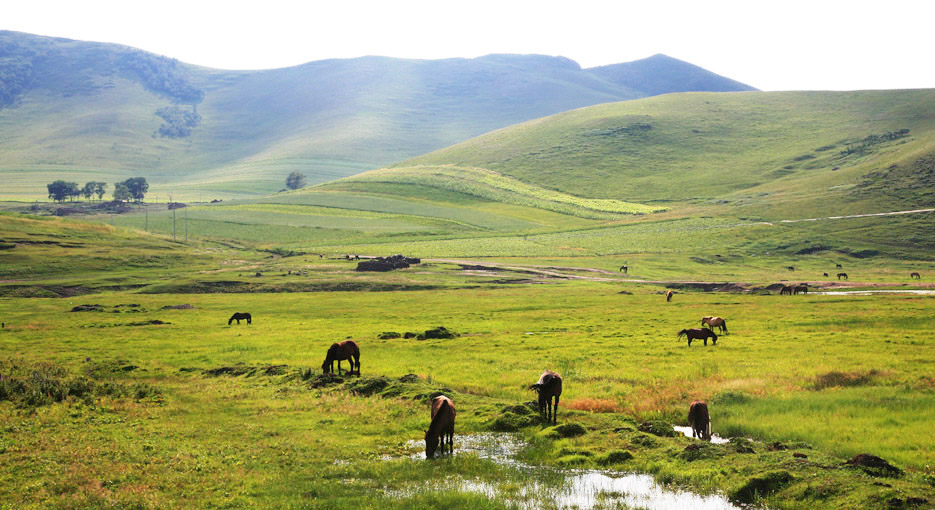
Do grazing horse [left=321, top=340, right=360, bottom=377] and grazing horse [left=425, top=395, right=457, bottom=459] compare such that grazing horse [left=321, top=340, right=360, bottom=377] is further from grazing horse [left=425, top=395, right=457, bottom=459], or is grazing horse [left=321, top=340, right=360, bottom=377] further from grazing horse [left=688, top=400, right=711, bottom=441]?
grazing horse [left=688, top=400, right=711, bottom=441]

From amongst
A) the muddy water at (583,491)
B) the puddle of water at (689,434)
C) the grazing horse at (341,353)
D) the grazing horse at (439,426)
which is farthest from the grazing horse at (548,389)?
the grazing horse at (341,353)

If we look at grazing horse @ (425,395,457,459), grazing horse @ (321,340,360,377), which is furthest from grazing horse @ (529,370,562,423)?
grazing horse @ (321,340,360,377)

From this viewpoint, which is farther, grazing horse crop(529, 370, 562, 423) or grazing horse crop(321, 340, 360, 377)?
grazing horse crop(321, 340, 360, 377)

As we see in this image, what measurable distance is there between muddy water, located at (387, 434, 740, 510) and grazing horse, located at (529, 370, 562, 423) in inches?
171

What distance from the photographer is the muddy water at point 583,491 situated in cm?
1716

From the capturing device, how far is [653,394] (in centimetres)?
2914

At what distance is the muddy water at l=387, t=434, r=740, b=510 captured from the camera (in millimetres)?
17156

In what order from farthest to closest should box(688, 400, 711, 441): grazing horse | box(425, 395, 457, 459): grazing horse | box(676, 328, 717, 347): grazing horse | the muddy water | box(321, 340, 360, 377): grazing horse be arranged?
box(676, 328, 717, 347): grazing horse < box(321, 340, 360, 377): grazing horse < box(688, 400, 711, 441): grazing horse < box(425, 395, 457, 459): grazing horse < the muddy water

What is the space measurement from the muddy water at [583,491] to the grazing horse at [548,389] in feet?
Answer: 14.3

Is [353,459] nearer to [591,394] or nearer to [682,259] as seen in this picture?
[591,394]

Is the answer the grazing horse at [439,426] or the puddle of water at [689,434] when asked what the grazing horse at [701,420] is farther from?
the grazing horse at [439,426]

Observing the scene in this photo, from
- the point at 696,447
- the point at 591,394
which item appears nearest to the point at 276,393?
the point at 591,394

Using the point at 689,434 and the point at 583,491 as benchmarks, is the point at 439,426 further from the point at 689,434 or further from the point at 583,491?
the point at 689,434

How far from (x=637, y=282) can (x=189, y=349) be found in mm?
73197
